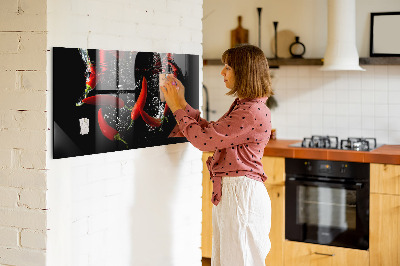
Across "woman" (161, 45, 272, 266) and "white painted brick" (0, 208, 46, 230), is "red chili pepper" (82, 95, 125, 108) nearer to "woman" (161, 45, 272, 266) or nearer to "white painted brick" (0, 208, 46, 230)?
"woman" (161, 45, 272, 266)

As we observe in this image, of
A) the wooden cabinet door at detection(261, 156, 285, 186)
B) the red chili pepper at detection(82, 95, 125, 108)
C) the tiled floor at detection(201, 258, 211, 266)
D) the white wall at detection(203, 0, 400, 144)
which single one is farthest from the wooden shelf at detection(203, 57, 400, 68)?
the red chili pepper at detection(82, 95, 125, 108)

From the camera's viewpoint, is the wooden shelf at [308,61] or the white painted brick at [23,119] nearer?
the white painted brick at [23,119]

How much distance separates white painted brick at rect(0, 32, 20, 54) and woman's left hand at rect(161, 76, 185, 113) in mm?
799

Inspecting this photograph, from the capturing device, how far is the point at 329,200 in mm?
4270

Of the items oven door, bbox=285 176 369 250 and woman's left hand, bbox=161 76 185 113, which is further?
oven door, bbox=285 176 369 250

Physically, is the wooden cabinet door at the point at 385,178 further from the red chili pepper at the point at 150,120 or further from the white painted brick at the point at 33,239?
the white painted brick at the point at 33,239

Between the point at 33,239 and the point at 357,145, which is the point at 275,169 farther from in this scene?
the point at 33,239

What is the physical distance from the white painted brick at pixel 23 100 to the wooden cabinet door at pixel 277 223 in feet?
8.08

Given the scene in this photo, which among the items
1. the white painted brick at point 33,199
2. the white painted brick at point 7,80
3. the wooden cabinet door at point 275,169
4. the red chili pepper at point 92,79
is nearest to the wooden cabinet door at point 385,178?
the wooden cabinet door at point 275,169

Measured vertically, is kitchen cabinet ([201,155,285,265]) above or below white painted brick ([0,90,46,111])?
below

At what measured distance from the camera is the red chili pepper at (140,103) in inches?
107

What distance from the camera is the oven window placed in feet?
13.8

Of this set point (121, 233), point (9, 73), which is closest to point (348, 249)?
point (121, 233)

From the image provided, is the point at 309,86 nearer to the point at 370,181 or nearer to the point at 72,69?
the point at 370,181
